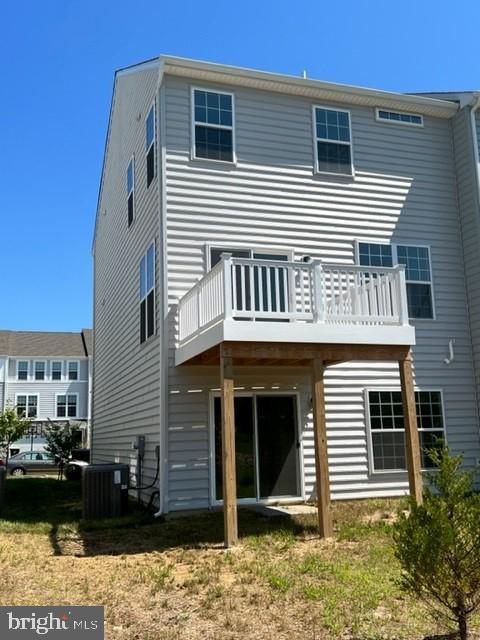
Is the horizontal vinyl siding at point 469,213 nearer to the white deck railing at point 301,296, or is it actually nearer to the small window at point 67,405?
the white deck railing at point 301,296

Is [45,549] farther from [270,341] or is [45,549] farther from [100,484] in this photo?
[270,341]

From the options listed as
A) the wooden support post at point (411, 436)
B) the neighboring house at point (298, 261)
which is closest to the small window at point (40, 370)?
the neighboring house at point (298, 261)

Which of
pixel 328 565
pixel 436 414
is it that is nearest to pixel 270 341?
pixel 328 565

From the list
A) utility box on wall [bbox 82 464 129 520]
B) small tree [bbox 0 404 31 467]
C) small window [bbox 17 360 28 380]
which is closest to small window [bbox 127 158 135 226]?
utility box on wall [bbox 82 464 129 520]

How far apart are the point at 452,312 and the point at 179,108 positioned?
6924 mm

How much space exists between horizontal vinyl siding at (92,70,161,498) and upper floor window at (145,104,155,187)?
0.25 m

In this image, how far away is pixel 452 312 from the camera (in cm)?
1296

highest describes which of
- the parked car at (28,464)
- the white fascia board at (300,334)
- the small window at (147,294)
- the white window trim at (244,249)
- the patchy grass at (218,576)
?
the white window trim at (244,249)

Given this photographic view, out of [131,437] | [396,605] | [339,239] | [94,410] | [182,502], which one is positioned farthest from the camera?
[94,410]

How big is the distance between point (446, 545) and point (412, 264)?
9.43m

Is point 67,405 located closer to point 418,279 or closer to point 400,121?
point 418,279

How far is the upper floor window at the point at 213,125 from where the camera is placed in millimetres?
11789

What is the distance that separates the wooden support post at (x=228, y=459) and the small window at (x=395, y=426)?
4591mm

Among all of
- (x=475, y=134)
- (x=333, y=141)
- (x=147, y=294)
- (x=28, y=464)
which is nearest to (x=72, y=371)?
(x=28, y=464)
